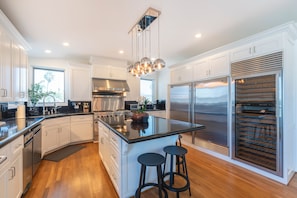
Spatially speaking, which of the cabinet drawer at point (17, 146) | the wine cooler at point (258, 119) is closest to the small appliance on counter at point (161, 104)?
the wine cooler at point (258, 119)

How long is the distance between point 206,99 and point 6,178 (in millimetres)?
3485

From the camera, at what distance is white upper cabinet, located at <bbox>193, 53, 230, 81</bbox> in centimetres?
298

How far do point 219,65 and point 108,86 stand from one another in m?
3.09

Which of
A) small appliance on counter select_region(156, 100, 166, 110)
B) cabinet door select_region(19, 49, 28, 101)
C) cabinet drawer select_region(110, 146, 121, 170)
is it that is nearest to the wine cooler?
cabinet drawer select_region(110, 146, 121, 170)

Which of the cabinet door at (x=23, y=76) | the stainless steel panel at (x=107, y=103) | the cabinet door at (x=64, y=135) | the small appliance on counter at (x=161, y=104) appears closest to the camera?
the cabinet door at (x=23, y=76)

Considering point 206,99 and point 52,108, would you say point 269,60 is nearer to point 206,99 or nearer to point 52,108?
point 206,99

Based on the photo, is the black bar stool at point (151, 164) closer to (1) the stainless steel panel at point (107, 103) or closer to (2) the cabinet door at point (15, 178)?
(2) the cabinet door at point (15, 178)

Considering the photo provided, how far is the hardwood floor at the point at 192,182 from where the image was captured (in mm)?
1934

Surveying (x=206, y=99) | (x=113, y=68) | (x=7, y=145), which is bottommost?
(x=7, y=145)

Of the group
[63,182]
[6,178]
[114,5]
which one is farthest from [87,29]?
[63,182]

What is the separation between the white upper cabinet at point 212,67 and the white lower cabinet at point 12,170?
11.7ft

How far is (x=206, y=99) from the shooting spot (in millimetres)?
3318

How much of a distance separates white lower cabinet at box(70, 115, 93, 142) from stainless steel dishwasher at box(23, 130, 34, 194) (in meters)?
1.79

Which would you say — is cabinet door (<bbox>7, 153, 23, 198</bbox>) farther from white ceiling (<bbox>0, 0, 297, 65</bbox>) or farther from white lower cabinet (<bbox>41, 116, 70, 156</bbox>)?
white ceiling (<bbox>0, 0, 297, 65</bbox>)
